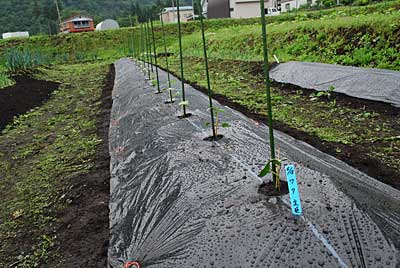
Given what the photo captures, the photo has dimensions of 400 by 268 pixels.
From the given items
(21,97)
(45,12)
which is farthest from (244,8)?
(21,97)

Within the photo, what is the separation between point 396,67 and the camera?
5148 mm

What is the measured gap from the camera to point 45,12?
132 feet

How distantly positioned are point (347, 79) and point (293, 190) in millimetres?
3964

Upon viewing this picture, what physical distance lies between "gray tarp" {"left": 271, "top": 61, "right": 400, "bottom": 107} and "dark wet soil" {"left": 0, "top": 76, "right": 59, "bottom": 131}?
463cm

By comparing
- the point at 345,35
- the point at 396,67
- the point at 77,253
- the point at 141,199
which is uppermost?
the point at 345,35

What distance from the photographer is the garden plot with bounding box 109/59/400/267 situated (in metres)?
1.46

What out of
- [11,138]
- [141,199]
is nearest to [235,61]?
[11,138]

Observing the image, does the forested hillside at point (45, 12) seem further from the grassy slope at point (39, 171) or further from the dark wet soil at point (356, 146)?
the dark wet soil at point (356, 146)

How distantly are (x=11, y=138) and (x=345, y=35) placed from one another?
6111 millimetres

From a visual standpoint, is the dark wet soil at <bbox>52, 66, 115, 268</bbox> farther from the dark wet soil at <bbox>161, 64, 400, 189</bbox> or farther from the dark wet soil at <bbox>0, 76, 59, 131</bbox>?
the dark wet soil at <bbox>0, 76, 59, 131</bbox>

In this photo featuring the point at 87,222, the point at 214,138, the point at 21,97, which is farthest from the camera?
the point at 21,97

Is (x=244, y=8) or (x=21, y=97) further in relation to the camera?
(x=244, y=8)

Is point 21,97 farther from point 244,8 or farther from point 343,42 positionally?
point 244,8

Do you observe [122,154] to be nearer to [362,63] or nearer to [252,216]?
[252,216]
